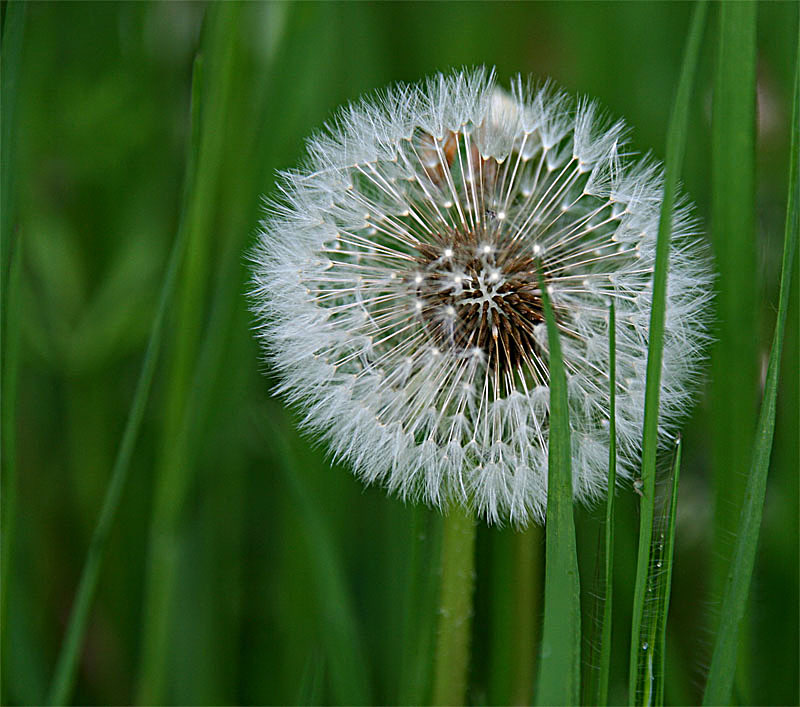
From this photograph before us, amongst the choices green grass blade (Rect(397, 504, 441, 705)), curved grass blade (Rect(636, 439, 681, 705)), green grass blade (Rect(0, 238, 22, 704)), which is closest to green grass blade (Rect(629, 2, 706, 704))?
curved grass blade (Rect(636, 439, 681, 705))

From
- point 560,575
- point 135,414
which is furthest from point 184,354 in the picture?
point 560,575

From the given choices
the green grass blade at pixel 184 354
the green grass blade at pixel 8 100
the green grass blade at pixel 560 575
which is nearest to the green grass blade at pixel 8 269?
the green grass blade at pixel 8 100

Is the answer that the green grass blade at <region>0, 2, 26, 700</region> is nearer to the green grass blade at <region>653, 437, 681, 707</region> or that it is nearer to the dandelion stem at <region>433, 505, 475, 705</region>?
the dandelion stem at <region>433, 505, 475, 705</region>

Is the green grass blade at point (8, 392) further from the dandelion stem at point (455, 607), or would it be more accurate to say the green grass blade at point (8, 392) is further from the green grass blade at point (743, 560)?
the green grass blade at point (743, 560)

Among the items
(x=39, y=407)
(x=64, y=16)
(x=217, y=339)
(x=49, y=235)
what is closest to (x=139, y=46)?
(x=64, y=16)

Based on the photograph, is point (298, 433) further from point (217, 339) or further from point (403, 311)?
point (403, 311)
